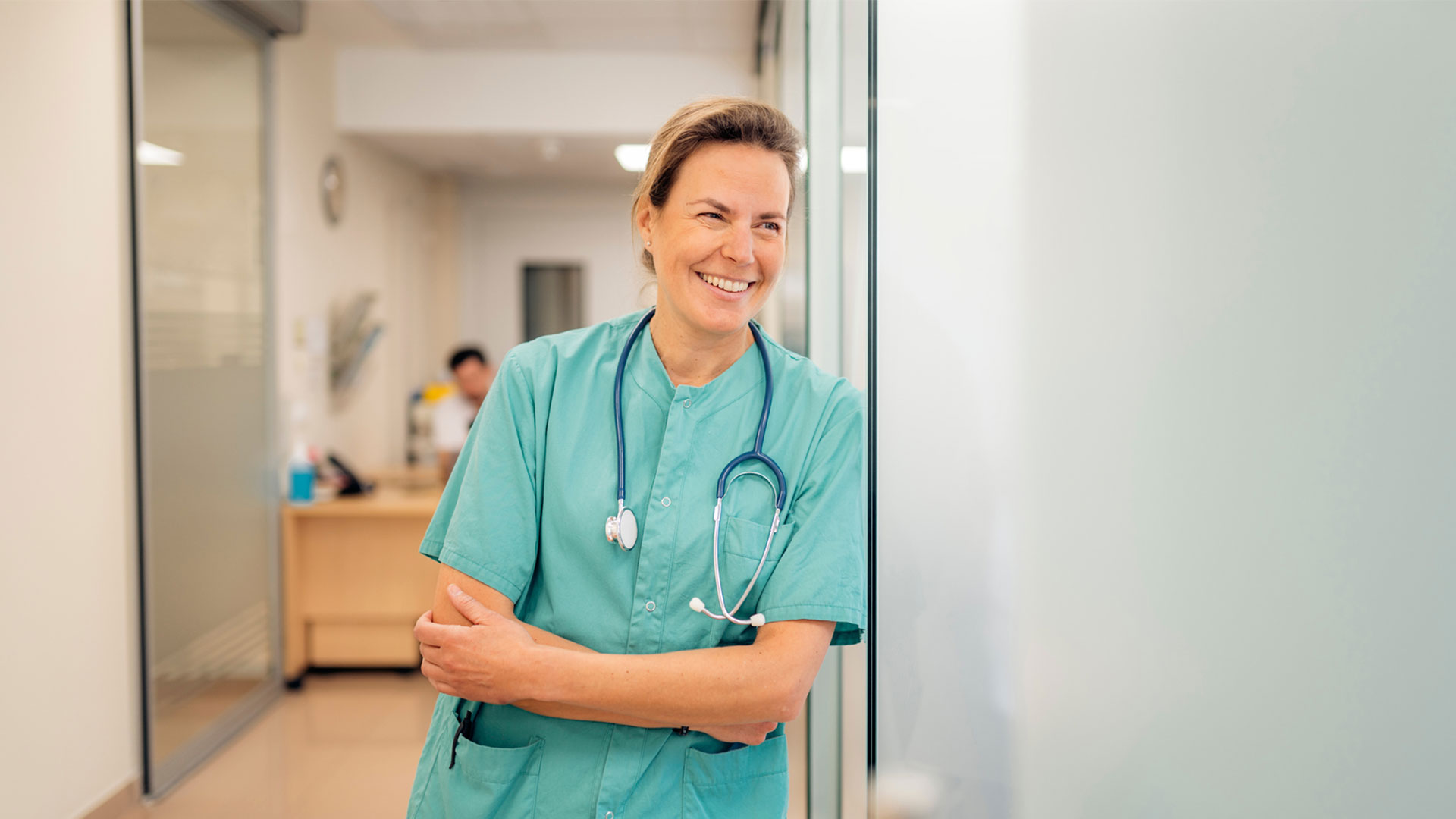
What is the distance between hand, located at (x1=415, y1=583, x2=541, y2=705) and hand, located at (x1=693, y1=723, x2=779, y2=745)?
22 centimetres

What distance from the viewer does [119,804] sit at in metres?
2.66

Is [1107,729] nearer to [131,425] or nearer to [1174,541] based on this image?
[1174,541]

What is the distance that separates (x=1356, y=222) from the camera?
867 millimetres

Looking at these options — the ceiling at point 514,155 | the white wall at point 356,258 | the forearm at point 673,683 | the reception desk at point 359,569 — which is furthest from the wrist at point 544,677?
the ceiling at point 514,155

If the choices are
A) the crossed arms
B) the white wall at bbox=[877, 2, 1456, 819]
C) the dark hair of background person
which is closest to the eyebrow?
the white wall at bbox=[877, 2, 1456, 819]

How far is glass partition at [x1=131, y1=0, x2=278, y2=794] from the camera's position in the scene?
279cm

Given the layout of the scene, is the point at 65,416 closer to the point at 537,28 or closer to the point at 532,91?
the point at 537,28

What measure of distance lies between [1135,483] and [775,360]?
440mm

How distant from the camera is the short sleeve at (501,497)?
1.07 m

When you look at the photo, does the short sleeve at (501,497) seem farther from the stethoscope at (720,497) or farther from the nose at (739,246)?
the nose at (739,246)

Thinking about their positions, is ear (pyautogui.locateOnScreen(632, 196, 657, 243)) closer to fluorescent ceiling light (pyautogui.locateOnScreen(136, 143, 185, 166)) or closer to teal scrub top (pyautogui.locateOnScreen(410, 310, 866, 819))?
teal scrub top (pyautogui.locateOnScreen(410, 310, 866, 819))

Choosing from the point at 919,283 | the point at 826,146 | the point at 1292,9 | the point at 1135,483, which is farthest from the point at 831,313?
the point at 1292,9

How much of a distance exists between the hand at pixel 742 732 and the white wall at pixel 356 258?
10.8 feet

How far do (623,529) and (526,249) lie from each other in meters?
5.20
